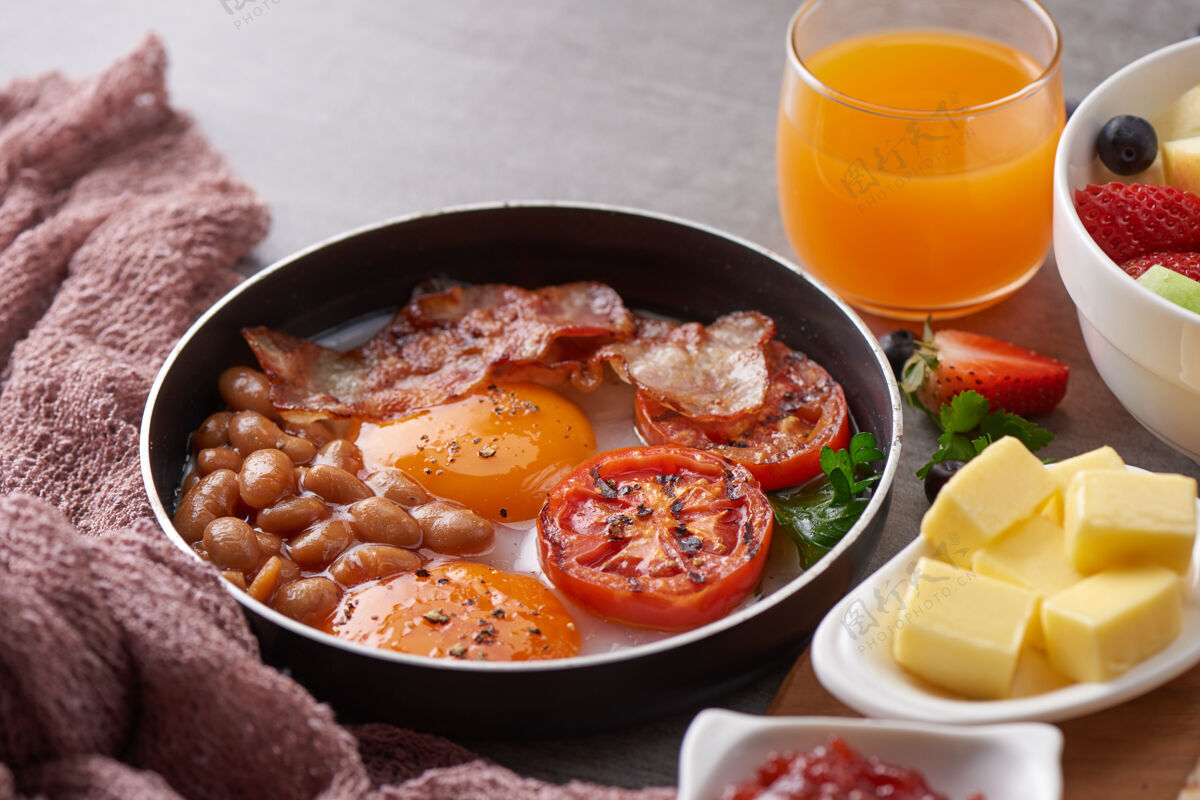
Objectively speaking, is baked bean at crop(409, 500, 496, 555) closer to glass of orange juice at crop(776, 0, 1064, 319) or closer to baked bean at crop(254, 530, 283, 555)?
baked bean at crop(254, 530, 283, 555)

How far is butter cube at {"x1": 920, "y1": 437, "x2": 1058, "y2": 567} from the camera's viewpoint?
147cm

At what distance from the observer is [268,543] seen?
1751 millimetres

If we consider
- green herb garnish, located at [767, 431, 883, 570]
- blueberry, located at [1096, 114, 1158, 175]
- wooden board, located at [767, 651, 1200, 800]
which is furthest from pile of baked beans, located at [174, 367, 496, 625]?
blueberry, located at [1096, 114, 1158, 175]

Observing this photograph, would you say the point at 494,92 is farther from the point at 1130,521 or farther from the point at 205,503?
the point at 1130,521

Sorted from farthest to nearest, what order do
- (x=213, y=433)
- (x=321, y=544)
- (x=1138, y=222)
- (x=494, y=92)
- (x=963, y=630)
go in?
(x=494, y=92), (x=213, y=433), (x=1138, y=222), (x=321, y=544), (x=963, y=630)

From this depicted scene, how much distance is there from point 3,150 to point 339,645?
1.73 metres

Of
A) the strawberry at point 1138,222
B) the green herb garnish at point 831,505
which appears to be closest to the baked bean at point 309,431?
the green herb garnish at point 831,505

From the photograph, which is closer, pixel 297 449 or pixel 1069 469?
pixel 1069 469

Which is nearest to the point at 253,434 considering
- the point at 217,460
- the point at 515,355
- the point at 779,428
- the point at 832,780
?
the point at 217,460

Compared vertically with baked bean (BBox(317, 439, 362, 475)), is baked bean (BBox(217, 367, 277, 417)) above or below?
above

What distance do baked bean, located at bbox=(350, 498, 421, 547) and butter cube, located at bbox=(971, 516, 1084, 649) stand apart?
2.71 feet

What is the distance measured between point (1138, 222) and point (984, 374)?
13.7 inches

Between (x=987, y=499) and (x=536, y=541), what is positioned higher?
(x=987, y=499)

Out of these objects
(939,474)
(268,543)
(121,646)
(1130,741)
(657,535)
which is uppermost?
(121,646)
